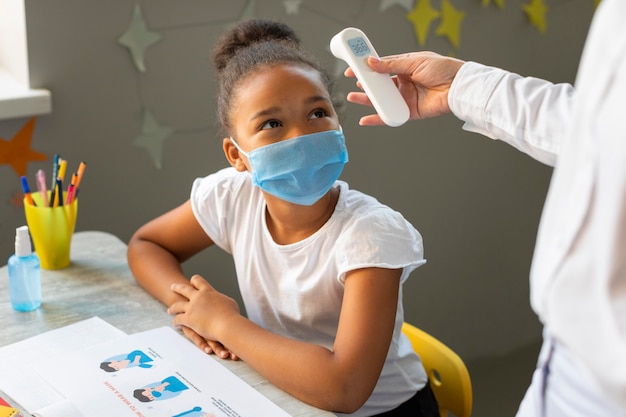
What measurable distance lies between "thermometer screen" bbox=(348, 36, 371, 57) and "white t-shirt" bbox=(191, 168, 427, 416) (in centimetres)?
27

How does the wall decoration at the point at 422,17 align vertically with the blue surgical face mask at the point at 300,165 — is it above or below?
above

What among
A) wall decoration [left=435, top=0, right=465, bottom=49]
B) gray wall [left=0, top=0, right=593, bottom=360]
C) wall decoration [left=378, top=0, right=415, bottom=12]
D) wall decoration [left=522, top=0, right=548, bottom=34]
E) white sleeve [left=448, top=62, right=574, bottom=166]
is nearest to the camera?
white sleeve [left=448, top=62, right=574, bottom=166]

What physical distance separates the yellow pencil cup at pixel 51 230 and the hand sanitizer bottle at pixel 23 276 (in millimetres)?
148

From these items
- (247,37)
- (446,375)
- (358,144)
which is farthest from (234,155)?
(358,144)

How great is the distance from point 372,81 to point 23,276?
690 mm

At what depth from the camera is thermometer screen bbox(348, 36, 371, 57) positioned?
126 cm

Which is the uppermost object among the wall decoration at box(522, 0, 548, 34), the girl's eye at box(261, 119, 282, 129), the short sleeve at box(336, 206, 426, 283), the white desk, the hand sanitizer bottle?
the wall decoration at box(522, 0, 548, 34)

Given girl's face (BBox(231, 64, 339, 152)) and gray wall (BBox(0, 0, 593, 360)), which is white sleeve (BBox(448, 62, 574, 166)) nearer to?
girl's face (BBox(231, 64, 339, 152))

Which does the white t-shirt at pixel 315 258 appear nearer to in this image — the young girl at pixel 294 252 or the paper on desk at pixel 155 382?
the young girl at pixel 294 252

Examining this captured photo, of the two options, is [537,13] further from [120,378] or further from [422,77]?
[120,378]

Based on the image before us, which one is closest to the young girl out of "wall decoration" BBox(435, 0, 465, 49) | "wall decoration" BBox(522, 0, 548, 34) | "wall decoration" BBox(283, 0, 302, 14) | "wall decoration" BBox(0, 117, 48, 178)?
"wall decoration" BBox(0, 117, 48, 178)

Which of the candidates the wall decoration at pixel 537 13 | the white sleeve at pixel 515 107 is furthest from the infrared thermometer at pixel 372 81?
the wall decoration at pixel 537 13

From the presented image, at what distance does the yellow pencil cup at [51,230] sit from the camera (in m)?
1.55

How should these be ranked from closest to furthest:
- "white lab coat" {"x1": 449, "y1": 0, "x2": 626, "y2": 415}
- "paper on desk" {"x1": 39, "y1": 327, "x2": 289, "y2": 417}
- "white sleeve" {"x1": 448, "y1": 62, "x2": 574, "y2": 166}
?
"white lab coat" {"x1": 449, "y1": 0, "x2": 626, "y2": 415} → "white sleeve" {"x1": 448, "y1": 62, "x2": 574, "y2": 166} → "paper on desk" {"x1": 39, "y1": 327, "x2": 289, "y2": 417}
